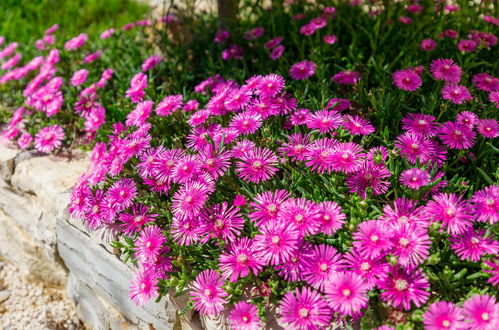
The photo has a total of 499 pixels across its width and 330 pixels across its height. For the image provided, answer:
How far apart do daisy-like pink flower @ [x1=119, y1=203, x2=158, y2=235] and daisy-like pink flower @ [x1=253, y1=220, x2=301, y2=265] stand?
454 mm

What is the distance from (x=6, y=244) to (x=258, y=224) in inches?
67.7

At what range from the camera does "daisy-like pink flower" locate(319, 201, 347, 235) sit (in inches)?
52.1

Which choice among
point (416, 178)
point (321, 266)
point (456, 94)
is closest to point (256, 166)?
point (321, 266)

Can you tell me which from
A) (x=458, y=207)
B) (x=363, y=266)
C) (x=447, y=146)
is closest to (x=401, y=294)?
(x=363, y=266)

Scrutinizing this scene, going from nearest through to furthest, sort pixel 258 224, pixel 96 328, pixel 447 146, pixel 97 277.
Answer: pixel 258 224, pixel 447 146, pixel 97 277, pixel 96 328

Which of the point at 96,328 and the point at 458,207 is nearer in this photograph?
the point at 458,207

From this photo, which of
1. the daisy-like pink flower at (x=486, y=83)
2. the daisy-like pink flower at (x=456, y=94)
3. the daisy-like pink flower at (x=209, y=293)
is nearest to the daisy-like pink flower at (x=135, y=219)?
the daisy-like pink flower at (x=209, y=293)

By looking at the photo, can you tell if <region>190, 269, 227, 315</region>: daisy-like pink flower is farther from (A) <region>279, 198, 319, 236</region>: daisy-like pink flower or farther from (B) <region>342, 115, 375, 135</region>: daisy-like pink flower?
(B) <region>342, 115, 375, 135</region>: daisy-like pink flower

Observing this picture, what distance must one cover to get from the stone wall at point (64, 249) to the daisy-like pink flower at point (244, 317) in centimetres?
15

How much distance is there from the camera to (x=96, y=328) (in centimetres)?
204

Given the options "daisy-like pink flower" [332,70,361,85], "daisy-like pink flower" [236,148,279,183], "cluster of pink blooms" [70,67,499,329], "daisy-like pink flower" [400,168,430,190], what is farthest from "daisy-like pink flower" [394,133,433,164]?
"daisy-like pink flower" [332,70,361,85]

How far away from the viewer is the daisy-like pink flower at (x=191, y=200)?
1.44 m

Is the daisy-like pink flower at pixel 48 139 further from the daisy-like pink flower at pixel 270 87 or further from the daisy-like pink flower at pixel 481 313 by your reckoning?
the daisy-like pink flower at pixel 481 313

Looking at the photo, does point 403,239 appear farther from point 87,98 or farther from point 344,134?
point 87,98
